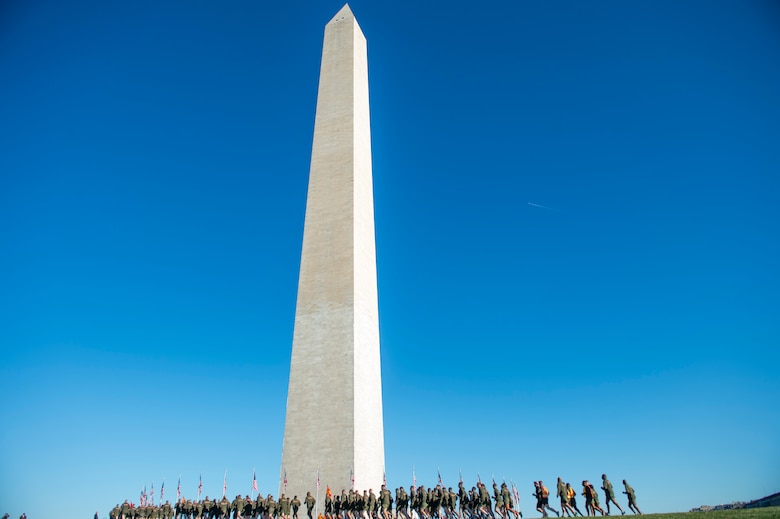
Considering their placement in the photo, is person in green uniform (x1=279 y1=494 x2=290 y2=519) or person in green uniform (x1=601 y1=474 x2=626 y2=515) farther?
person in green uniform (x1=279 y1=494 x2=290 y2=519)

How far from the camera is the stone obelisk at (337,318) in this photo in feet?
73.7

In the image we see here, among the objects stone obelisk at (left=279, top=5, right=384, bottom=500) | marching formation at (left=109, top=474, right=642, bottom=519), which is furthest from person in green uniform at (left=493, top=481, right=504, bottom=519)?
stone obelisk at (left=279, top=5, right=384, bottom=500)

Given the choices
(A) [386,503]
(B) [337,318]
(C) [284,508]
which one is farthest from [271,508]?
(B) [337,318]

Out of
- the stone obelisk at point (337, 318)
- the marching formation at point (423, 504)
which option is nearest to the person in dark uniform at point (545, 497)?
the marching formation at point (423, 504)

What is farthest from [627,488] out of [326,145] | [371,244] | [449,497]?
[326,145]

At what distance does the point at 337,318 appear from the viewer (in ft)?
81.1

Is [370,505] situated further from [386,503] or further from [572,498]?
[572,498]

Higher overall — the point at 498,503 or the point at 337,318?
the point at 337,318

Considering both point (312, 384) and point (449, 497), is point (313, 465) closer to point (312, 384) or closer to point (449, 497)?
point (312, 384)

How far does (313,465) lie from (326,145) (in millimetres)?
16940

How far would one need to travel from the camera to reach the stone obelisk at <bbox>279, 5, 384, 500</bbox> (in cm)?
2245

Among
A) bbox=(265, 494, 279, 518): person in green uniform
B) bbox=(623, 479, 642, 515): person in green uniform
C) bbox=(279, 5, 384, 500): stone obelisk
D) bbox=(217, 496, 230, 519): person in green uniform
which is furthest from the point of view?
bbox=(279, 5, 384, 500): stone obelisk

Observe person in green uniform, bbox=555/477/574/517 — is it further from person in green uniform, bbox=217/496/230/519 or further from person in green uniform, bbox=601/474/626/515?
person in green uniform, bbox=217/496/230/519

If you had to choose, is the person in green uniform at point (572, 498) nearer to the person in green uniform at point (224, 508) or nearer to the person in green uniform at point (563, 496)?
the person in green uniform at point (563, 496)
